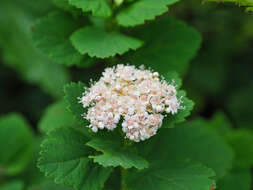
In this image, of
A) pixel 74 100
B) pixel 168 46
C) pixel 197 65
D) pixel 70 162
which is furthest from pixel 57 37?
pixel 197 65

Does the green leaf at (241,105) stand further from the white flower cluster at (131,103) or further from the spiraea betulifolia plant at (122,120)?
the white flower cluster at (131,103)

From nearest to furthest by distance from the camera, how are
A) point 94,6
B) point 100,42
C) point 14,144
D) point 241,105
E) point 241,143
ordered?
1. point 94,6
2. point 100,42
3. point 241,143
4. point 14,144
5. point 241,105

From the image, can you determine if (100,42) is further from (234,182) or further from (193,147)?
(234,182)

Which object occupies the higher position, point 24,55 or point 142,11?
point 142,11

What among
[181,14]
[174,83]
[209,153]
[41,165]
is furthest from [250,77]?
[41,165]

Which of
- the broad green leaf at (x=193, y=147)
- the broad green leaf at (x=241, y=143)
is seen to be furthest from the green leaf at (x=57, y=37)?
the broad green leaf at (x=241, y=143)

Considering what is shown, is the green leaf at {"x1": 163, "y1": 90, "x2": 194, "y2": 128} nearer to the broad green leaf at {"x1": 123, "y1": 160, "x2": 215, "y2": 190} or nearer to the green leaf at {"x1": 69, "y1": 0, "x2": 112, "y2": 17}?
the broad green leaf at {"x1": 123, "y1": 160, "x2": 215, "y2": 190}

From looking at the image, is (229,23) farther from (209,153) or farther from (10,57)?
(10,57)
